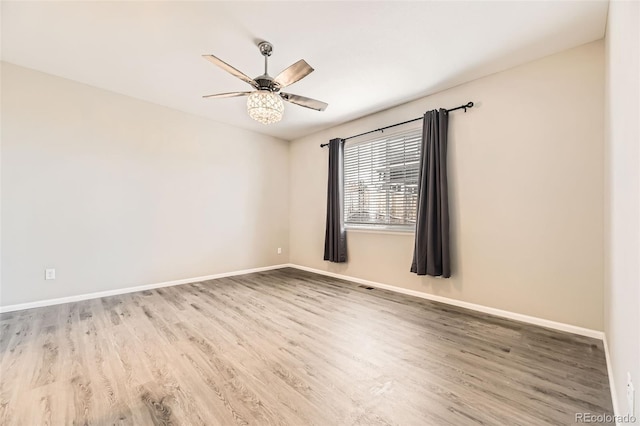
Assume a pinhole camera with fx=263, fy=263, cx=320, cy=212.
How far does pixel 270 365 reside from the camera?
189 cm

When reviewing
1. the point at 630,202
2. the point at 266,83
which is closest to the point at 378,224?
the point at 266,83

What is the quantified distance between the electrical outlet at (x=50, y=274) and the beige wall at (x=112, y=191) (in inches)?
1.6

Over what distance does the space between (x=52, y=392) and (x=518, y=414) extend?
2.67 m

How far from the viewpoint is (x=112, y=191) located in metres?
3.55

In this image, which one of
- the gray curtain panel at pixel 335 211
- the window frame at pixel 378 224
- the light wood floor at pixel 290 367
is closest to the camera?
the light wood floor at pixel 290 367

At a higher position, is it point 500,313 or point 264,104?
point 264,104

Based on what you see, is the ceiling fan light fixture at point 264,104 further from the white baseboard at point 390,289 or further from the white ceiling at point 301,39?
the white baseboard at point 390,289

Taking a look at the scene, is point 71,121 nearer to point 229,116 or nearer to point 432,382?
point 229,116

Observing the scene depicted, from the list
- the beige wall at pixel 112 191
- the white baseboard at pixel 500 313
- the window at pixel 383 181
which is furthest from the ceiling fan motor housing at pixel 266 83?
the white baseboard at pixel 500 313

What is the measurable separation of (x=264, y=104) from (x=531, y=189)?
278 centimetres

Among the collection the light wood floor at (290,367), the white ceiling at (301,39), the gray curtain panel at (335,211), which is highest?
the white ceiling at (301,39)

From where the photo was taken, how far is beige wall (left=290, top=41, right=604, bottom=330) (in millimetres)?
2367

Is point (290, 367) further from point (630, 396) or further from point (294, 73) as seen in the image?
point (294, 73)

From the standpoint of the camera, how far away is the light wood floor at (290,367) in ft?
4.68
